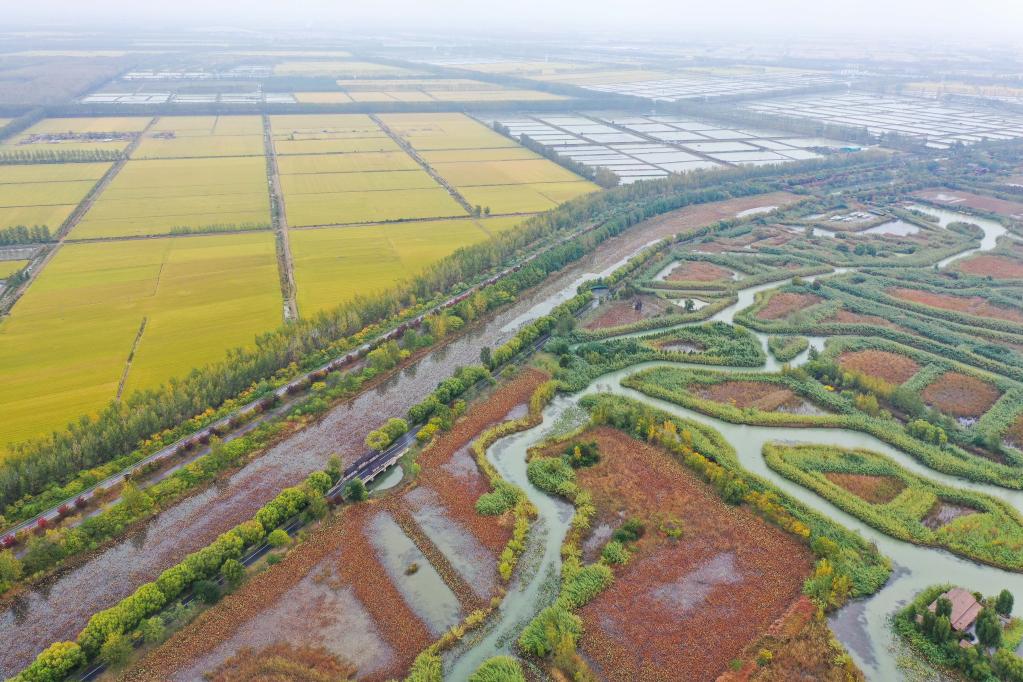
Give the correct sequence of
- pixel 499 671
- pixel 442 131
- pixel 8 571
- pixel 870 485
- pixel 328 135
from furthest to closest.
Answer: pixel 442 131 < pixel 328 135 < pixel 870 485 < pixel 8 571 < pixel 499 671

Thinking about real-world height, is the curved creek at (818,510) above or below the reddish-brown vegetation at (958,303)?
below

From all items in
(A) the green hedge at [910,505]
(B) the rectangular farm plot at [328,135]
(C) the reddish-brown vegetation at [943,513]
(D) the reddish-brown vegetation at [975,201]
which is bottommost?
(C) the reddish-brown vegetation at [943,513]

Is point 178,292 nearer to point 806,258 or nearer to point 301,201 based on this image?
point 301,201

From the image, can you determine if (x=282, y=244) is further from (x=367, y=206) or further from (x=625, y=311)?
(x=625, y=311)

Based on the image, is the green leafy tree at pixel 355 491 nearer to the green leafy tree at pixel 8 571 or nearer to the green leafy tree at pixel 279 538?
the green leafy tree at pixel 279 538

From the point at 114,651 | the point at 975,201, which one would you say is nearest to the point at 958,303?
the point at 975,201

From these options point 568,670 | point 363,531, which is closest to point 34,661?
point 363,531

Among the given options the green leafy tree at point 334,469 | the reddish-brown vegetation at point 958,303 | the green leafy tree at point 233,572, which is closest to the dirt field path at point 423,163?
the reddish-brown vegetation at point 958,303
